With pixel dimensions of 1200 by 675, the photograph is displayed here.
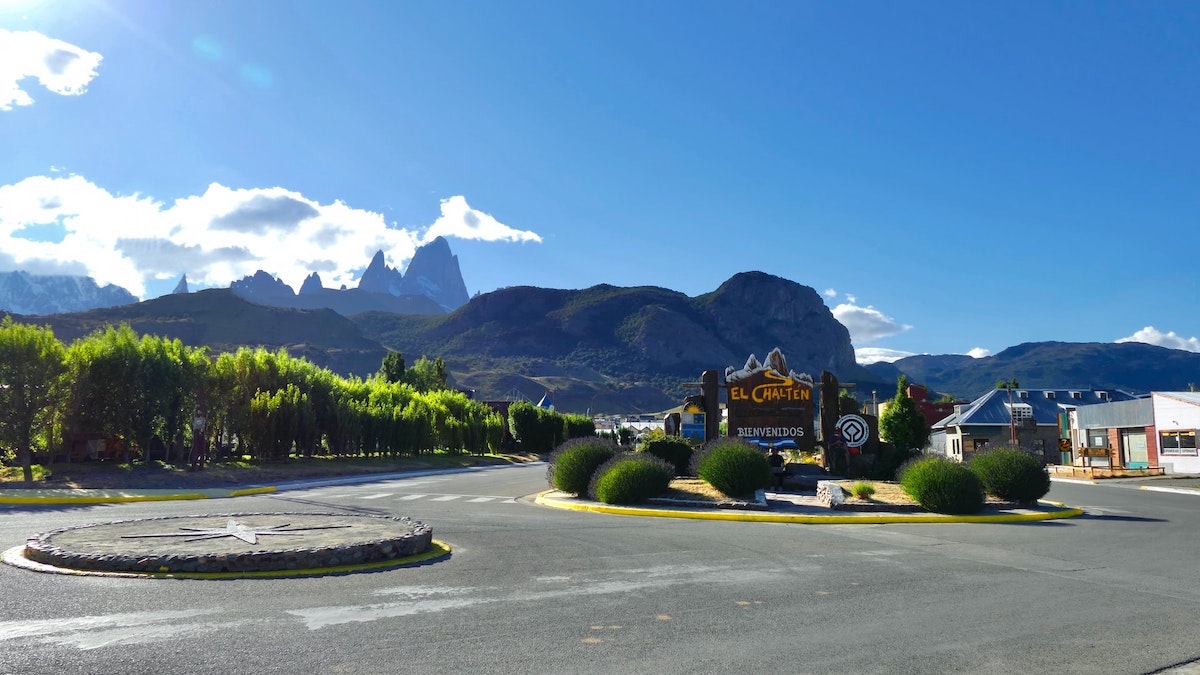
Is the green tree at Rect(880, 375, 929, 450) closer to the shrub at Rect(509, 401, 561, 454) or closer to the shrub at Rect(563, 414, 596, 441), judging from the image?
the shrub at Rect(563, 414, 596, 441)

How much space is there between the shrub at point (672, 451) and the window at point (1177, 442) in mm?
37952

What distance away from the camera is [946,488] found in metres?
18.2

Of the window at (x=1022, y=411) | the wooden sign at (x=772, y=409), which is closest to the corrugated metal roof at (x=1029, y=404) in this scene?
the window at (x=1022, y=411)

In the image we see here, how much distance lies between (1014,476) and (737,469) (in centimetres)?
680

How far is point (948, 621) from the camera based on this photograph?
7.50m

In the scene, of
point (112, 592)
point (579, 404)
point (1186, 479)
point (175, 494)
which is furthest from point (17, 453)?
point (579, 404)

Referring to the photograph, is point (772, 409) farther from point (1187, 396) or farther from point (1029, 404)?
point (1029, 404)

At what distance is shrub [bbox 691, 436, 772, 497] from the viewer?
64.4 feet

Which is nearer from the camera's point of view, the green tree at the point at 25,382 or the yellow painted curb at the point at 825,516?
the yellow painted curb at the point at 825,516

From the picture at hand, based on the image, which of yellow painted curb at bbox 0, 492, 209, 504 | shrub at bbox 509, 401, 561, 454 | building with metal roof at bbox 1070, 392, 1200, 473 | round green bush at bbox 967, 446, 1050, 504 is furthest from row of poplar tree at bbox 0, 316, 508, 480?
building with metal roof at bbox 1070, 392, 1200, 473

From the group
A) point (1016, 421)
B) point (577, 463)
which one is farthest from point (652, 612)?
point (1016, 421)

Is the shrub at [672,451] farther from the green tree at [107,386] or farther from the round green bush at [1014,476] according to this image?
the green tree at [107,386]

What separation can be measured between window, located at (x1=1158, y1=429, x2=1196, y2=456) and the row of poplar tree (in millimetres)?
45126

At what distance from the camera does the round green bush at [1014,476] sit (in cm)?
1992
